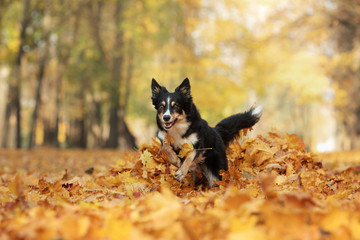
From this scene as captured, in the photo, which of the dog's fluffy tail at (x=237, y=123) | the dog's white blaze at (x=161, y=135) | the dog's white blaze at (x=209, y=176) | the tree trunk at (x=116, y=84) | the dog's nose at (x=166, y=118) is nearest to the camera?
the dog's nose at (x=166, y=118)

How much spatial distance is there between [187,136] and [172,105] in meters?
0.37

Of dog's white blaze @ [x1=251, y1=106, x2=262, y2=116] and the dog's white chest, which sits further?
dog's white blaze @ [x1=251, y1=106, x2=262, y2=116]

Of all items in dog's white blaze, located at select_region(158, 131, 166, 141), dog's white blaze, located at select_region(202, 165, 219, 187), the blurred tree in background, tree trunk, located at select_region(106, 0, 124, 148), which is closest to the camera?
dog's white blaze, located at select_region(158, 131, 166, 141)

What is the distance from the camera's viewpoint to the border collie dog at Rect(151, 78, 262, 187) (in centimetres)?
412

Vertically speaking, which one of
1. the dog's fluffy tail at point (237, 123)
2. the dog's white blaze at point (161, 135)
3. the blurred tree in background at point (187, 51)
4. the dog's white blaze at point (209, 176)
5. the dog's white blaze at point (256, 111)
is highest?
the blurred tree in background at point (187, 51)

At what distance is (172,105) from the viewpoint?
4168 millimetres

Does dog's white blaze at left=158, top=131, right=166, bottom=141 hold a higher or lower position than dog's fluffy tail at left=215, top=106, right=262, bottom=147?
lower

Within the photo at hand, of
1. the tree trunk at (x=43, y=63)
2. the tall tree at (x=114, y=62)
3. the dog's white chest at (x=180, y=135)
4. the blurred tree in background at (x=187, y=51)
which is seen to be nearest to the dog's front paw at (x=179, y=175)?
the dog's white chest at (x=180, y=135)

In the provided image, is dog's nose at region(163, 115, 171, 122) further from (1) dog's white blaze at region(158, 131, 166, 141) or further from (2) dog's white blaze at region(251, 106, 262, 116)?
(2) dog's white blaze at region(251, 106, 262, 116)

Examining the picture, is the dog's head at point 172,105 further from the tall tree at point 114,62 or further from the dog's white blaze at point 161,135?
the tall tree at point 114,62

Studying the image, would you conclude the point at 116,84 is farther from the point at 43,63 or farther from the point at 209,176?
the point at 209,176

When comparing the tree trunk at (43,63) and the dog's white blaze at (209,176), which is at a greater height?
the tree trunk at (43,63)

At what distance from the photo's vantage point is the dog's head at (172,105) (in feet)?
13.4

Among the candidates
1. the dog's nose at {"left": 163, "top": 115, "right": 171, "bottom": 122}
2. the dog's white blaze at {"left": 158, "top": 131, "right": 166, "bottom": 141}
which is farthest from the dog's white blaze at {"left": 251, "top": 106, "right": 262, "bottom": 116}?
the dog's nose at {"left": 163, "top": 115, "right": 171, "bottom": 122}
